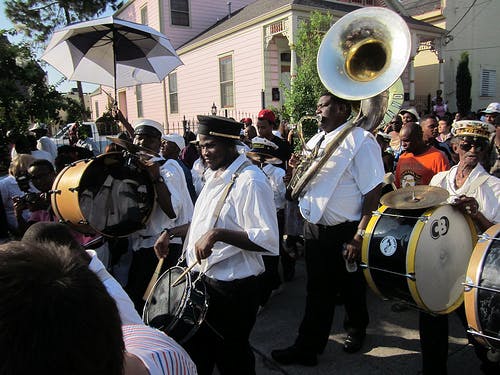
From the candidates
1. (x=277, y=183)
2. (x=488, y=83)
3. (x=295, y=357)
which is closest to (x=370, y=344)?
(x=295, y=357)

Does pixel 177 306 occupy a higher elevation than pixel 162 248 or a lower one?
lower

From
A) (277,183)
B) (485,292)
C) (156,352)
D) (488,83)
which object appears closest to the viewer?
(156,352)

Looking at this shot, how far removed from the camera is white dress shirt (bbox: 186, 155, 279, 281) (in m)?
2.33

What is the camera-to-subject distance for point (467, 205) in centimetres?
261

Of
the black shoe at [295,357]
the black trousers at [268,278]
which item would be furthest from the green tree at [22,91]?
the black shoe at [295,357]

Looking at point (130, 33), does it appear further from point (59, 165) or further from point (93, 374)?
point (93, 374)

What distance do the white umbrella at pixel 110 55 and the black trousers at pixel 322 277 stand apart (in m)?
3.12

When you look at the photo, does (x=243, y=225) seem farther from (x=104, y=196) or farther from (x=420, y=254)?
(x=104, y=196)

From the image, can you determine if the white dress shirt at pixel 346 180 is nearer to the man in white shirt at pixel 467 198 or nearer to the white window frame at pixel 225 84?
the man in white shirt at pixel 467 198

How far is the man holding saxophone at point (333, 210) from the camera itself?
2.99 metres

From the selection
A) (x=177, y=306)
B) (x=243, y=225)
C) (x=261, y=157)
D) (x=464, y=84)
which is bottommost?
(x=177, y=306)

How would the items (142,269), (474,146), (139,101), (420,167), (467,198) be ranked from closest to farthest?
(467,198), (474,146), (142,269), (420,167), (139,101)

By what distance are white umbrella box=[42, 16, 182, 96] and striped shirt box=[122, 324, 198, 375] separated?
4075 mm

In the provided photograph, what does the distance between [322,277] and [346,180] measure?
0.76 m
